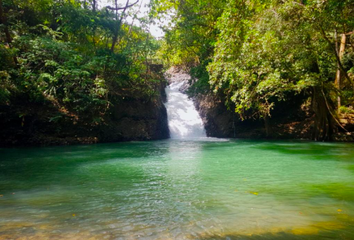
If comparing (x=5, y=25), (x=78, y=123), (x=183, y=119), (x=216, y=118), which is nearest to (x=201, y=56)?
(x=216, y=118)

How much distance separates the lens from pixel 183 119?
23828 mm

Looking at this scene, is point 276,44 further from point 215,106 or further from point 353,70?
point 215,106

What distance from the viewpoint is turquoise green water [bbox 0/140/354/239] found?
10.6 feet

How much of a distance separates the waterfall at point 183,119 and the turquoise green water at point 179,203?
14.6 metres

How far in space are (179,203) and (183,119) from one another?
63.9 ft

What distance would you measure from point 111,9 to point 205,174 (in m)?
17.5

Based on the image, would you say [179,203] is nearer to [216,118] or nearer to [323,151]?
[323,151]

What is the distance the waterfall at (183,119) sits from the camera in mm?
22438

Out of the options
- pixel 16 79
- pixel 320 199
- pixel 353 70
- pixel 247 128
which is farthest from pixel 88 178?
pixel 247 128

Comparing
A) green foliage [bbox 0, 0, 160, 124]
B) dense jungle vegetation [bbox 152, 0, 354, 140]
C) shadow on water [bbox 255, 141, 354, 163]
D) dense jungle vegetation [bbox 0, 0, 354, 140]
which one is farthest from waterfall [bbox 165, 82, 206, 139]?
shadow on water [bbox 255, 141, 354, 163]

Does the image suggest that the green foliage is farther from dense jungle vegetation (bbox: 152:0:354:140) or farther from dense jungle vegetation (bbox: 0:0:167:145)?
dense jungle vegetation (bbox: 152:0:354:140)

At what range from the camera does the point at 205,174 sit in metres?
6.89

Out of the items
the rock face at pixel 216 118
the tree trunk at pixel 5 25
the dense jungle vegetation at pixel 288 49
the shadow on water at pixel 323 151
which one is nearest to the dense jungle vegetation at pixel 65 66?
the tree trunk at pixel 5 25

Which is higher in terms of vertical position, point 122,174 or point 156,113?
point 156,113
